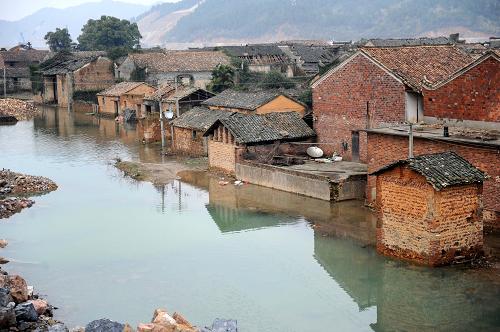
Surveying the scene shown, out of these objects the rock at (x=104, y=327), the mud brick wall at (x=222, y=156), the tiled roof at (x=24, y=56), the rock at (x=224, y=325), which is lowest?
the rock at (x=224, y=325)

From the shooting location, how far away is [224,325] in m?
12.5

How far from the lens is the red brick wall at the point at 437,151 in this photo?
702 inches

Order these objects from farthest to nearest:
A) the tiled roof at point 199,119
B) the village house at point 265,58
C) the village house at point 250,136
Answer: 1. the village house at point 265,58
2. the tiled roof at point 199,119
3. the village house at point 250,136

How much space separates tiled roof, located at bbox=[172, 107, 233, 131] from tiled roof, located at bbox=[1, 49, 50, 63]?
51.7m

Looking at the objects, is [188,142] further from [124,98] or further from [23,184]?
[124,98]

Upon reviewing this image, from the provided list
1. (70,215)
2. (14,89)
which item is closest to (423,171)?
(70,215)

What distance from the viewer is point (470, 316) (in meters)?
13.2

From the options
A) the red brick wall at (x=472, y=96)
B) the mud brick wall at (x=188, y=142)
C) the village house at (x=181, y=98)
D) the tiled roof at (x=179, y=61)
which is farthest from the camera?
the tiled roof at (x=179, y=61)

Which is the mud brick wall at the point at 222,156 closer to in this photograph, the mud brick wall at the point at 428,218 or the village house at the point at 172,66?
the mud brick wall at the point at 428,218

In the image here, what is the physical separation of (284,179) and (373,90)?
460 cm

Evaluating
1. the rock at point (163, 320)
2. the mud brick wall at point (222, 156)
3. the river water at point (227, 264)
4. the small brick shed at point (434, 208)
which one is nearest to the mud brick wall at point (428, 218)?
the small brick shed at point (434, 208)

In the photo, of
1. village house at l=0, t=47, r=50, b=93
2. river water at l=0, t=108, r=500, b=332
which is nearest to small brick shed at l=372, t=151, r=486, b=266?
river water at l=0, t=108, r=500, b=332

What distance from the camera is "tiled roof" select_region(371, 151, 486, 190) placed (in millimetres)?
14914

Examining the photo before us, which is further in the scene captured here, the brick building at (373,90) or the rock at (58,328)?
the brick building at (373,90)
